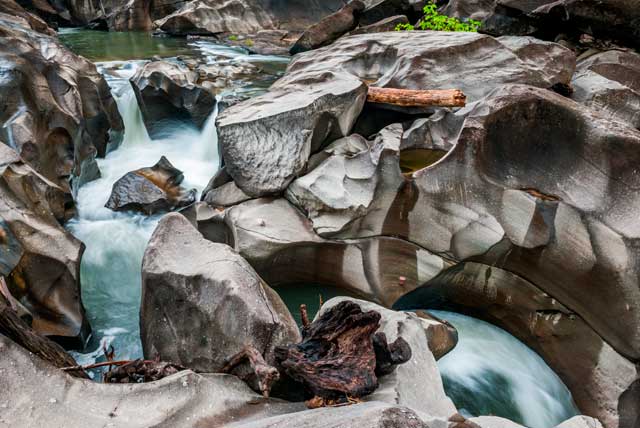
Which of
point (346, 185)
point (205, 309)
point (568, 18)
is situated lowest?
point (205, 309)

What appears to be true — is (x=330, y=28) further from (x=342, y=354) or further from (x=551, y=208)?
(x=342, y=354)

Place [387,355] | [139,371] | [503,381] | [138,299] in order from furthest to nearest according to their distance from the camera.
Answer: [138,299] → [503,381] → [139,371] → [387,355]

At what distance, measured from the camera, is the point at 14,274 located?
12.6ft

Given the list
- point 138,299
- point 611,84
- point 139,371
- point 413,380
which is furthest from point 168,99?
point 611,84

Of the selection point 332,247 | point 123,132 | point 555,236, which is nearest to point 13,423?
point 332,247

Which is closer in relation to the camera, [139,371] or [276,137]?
[139,371]

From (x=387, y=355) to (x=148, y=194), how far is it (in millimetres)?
4566

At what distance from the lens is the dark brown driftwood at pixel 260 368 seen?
277cm

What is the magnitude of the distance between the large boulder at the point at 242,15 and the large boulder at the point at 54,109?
10.3m

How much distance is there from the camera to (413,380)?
9.78 ft

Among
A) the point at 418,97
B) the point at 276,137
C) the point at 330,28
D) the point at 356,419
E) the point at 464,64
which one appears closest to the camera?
the point at 356,419

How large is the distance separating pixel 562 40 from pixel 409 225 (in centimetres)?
646

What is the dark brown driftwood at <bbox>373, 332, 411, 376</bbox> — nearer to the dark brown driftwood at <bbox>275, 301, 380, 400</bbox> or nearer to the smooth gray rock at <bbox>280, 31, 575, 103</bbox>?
the dark brown driftwood at <bbox>275, 301, 380, 400</bbox>

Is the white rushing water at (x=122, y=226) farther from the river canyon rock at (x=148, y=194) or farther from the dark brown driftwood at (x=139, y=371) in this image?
the dark brown driftwood at (x=139, y=371)
